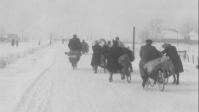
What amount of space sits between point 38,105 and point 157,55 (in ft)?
14.5

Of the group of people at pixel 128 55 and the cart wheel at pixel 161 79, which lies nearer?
the cart wheel at pixel 161 79

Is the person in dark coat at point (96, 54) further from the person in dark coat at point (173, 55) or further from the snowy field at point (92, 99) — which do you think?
the snowy field at point (92, 99)

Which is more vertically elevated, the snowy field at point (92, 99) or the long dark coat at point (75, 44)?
the long dark coat at point (75, 44)

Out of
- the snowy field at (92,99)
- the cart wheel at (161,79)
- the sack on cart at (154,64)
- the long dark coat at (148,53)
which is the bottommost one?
the snowy field at (92,99)

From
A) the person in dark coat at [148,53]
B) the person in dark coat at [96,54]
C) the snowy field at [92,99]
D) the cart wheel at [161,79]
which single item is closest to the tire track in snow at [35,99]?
the snowy field at [92,99]

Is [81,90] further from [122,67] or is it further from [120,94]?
[122,67]

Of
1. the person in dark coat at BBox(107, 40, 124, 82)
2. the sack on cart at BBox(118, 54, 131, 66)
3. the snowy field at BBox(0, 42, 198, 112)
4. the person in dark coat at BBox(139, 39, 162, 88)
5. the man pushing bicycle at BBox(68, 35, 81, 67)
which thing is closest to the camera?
the snowy field at BBox(0, 42, 198, 112)

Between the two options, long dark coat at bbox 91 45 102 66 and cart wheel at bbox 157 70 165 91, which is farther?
long dark coat at bbox 91 45 102 66

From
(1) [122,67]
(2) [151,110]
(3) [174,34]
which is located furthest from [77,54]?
(3) [174,34]

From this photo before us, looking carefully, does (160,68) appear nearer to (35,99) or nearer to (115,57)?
(115,57)

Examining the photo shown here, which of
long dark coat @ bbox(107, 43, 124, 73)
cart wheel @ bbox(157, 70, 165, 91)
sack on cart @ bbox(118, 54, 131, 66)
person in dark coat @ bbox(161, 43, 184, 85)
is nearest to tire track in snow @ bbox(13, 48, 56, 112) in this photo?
long dark coat @ bbox(107, 43, 124, 73)

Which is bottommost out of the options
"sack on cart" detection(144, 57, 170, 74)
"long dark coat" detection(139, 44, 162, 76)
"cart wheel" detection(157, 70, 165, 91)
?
"cart wheel" detection(157, 70, 165, 91)

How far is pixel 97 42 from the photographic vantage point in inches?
613

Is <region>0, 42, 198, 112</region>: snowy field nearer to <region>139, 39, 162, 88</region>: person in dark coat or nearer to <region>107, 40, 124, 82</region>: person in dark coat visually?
<region>139, 39, 162, 88</region>: person in dark coat
